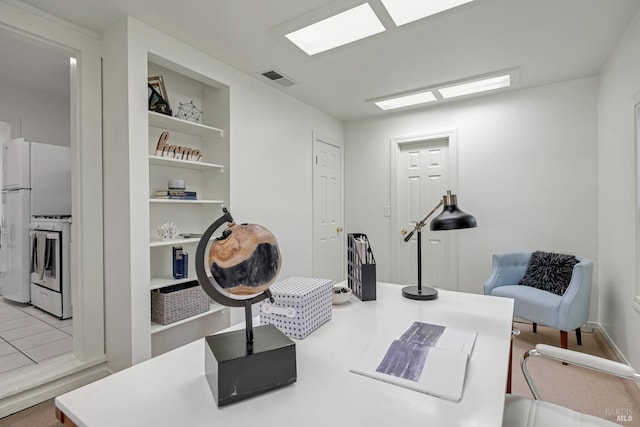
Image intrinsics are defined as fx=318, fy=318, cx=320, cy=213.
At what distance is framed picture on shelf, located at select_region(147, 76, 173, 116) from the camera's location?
2318mm

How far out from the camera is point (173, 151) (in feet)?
8.02

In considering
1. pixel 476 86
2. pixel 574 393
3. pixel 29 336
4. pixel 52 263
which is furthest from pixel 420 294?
pixel 52 263

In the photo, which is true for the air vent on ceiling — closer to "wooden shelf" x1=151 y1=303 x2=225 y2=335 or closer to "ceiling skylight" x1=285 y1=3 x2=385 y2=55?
"ceiling skylight" x1=285 y1=3 x2=385 y2=55

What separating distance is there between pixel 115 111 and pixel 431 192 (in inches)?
128

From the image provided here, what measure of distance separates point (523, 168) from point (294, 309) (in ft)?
10.5

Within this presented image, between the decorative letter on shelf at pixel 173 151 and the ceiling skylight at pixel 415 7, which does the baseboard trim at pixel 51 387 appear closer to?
the decorative letter on shelf at pixel 173 151

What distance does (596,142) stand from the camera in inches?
117

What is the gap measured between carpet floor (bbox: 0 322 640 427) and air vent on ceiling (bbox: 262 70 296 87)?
9.44 ft

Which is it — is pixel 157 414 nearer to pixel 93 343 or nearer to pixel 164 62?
pixel 93 343

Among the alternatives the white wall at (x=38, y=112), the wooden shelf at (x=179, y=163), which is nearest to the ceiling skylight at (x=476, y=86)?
the wooden shelf at (x=179, y=163)

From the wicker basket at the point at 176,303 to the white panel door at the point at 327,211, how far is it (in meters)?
1.59

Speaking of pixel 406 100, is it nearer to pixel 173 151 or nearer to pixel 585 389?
pixel 173 151

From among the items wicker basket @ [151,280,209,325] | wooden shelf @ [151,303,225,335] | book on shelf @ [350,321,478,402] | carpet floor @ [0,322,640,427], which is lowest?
carpet floor @ [0,322,640,427]

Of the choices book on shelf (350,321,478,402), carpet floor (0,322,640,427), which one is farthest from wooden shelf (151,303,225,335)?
book on shelf (350,321,478,402)
